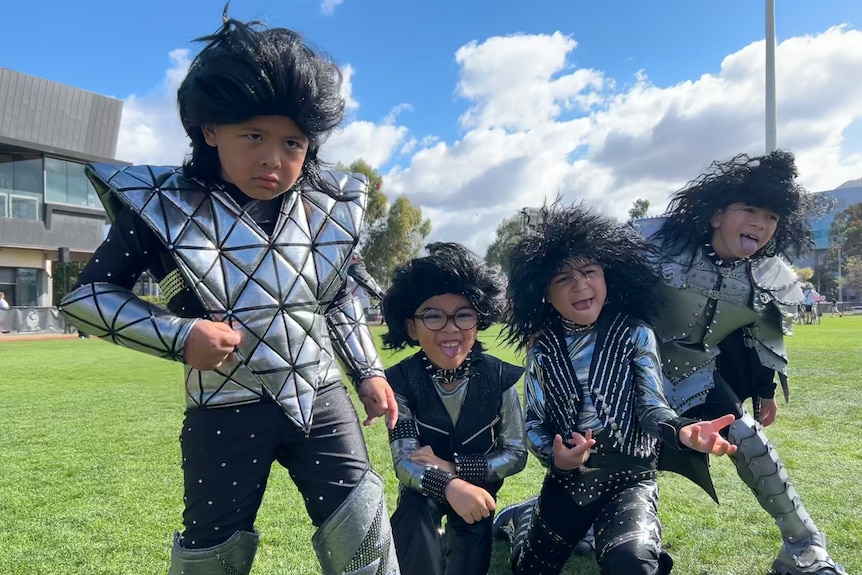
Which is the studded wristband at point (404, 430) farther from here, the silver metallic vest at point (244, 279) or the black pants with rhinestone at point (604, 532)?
the silver metallic vest at point (244, 279)

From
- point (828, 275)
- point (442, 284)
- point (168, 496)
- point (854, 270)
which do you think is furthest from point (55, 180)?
point (828, 275)

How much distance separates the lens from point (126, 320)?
1531mm

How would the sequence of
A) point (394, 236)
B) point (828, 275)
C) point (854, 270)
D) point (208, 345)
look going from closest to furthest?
point (208, 345) < point (394, 236) < point (854, 270) < point (828, 275)

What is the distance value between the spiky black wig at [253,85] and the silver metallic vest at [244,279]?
0.59 feet

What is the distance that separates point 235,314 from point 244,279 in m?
0.10

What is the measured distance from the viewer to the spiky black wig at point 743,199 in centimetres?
273

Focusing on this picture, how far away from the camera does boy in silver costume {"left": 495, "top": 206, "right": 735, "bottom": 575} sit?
229 cm

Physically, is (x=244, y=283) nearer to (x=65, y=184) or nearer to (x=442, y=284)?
(x=442, y=284)

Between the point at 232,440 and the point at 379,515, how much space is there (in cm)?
47

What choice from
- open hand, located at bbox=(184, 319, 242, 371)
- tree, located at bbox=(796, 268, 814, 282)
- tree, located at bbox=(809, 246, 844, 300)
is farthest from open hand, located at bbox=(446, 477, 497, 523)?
tree, located at bbox=(809, 246, 844, 300)

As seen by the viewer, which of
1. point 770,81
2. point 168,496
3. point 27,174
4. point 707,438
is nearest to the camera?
point 707,438

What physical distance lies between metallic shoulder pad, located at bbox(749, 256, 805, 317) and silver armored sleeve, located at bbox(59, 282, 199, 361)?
2450 mm

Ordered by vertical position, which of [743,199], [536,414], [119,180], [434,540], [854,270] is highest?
[854,270]

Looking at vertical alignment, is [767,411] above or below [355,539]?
above
